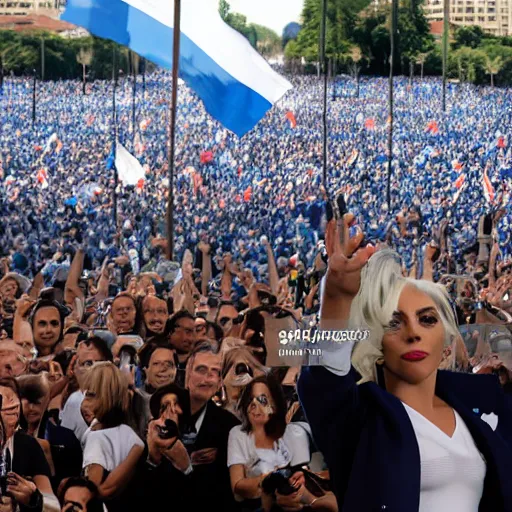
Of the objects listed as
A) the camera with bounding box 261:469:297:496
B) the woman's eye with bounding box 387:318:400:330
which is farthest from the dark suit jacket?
the woman's eye with bounding box 387:318:400:330

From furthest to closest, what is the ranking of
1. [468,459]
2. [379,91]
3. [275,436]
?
1. [379,91]
2. [275,436]
3. [468,459]

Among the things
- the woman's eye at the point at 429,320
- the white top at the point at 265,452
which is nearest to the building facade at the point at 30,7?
the white top at the point at 265,452

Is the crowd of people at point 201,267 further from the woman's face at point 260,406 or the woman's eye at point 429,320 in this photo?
the woman's eye at point 429,320

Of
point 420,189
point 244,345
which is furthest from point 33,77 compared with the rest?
point 420,189

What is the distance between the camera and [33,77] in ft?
12.8

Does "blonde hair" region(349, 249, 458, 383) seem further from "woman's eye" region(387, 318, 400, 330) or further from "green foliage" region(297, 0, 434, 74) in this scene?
"green foliage" region(297, 0, 434, 74)

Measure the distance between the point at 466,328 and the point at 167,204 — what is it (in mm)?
1129

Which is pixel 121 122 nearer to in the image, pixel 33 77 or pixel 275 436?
pixel 33 77

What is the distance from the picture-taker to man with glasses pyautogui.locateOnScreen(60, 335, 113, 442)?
12.3ft

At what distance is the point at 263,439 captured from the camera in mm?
3789

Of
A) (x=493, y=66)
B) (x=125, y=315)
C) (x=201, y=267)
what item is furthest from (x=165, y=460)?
(x=493, y=66)

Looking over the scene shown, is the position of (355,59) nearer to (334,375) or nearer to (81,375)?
(81,375)

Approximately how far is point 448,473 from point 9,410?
6.08ft

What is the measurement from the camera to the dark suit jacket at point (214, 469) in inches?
148
